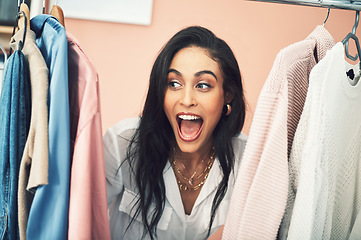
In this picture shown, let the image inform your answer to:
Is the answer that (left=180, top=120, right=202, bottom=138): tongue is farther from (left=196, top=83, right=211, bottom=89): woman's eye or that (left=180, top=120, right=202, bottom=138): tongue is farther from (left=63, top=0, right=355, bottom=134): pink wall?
(left=63, top=0, right=355, bottom=134): pink wall

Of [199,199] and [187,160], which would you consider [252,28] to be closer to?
[187,160]

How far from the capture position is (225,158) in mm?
1381

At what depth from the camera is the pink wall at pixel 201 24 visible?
2.03m

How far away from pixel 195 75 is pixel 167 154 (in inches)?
13.5

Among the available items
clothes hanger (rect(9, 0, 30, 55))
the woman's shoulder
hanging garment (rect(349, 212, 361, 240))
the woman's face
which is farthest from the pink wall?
hanging garment (rect(349, 212, 361, 240))

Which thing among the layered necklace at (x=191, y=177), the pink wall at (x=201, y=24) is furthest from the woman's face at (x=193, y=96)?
the pink wall at (x=201, y=24)

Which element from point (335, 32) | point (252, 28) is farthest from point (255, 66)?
point (335, 32)

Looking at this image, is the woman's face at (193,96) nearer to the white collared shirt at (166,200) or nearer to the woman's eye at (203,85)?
the woman's eye at (203,85)

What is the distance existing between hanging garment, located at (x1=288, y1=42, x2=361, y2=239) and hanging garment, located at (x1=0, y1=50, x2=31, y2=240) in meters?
0.61

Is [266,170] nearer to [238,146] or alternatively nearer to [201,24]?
[238,146]

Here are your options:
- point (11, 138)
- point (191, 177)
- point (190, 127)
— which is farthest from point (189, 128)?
point (11, 138)

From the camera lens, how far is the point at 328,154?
81 centimetres

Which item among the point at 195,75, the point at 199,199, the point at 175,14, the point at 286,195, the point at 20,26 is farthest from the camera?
the point at 175,14

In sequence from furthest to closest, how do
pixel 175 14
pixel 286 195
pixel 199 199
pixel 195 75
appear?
pixel 175 14
pixel 199 199
pixel 195 75
pixel 286 195
